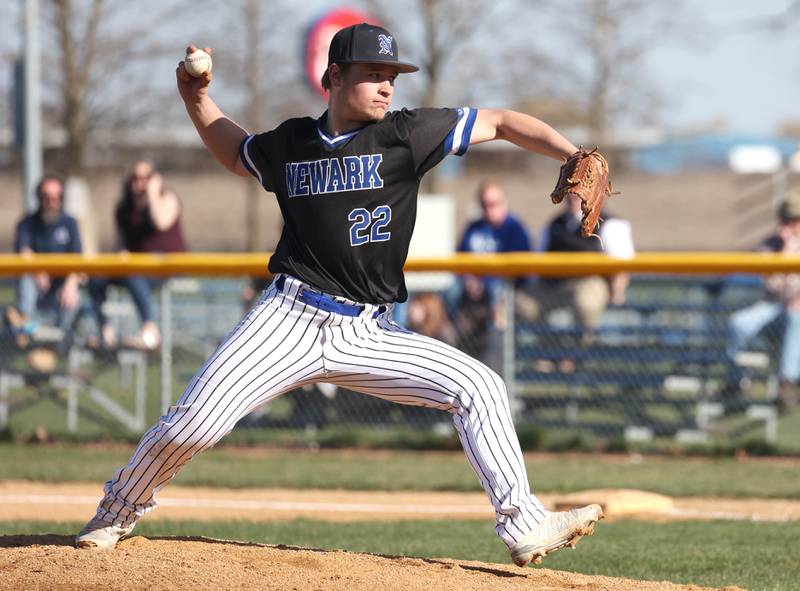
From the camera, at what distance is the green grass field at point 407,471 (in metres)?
8.80

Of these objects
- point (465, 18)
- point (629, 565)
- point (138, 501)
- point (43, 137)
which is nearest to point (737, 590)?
point (629, 565)

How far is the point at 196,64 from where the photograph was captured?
5.07m

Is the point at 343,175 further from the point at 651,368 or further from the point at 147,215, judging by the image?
Answer: the point at 147,215

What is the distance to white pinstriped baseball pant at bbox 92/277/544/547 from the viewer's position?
15.5ft

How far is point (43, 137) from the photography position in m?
26.0

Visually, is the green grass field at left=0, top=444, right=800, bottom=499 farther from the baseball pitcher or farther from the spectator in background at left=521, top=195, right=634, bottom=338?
the baseball pitcher

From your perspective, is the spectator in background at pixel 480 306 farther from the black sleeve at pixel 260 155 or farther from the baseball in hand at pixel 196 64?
the baseball in hand at pixel 196 64

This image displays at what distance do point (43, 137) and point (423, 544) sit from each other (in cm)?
2112

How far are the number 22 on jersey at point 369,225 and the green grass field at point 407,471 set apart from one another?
411 cm

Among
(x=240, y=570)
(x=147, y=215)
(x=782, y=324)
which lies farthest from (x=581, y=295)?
(x=240, y=570)

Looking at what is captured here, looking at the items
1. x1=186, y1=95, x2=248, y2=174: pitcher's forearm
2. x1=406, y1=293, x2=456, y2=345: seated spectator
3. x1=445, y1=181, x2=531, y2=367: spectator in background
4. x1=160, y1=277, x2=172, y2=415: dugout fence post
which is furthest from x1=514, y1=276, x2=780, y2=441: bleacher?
x1=186, y1=95, x2=248, y2=174: pitcher's forearm

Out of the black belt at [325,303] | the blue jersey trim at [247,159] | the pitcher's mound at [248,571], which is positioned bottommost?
the pitcher's mound at [248,571]

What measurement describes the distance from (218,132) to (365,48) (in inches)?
30.7

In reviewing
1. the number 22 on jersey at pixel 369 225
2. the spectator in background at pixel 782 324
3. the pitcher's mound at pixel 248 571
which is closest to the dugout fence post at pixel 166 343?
the spectator in background at pixel 782 324
